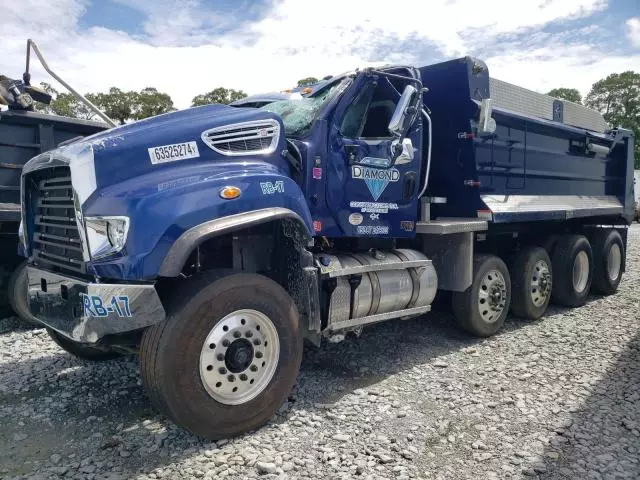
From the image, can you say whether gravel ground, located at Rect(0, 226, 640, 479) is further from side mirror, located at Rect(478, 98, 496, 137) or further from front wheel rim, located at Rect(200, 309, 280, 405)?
side mirror, located at Rect(478, 98, 496, 137)

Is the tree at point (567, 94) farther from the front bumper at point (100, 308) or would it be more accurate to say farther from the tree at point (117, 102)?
the front bumper at point (100, 308)

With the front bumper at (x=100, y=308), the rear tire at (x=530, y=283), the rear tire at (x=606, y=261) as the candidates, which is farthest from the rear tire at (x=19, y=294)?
the rear tire at (x=606, y=261)

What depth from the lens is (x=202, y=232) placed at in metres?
3.34

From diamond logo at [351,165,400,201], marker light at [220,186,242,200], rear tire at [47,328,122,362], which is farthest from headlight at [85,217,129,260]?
diamond logo at [351,165,400,201]

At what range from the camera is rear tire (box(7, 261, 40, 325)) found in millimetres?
6512

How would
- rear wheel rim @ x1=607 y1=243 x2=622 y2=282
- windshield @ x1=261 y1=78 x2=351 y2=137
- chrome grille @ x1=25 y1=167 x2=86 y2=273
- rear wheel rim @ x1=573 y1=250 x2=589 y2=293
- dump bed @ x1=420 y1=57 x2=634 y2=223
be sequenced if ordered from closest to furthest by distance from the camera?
chrome grille @ x1=25 y1=167 x2=86 y2=273 < windshield @ x1=261 y1=78 x2=351 y2=137 < dump bed @ x1=420 y1=57 x2=634 y2=223 < rear wheel rim @ x1=573 y1=250 x2=589 y2=293 < rear wheel rim @ x1=607 y1=243 x2=622 y2=282

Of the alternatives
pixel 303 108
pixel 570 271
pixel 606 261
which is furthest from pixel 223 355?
pixel 606 261

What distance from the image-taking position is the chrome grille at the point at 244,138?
3.83 meters

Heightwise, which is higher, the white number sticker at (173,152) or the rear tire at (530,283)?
the white number sticker at (173,152)

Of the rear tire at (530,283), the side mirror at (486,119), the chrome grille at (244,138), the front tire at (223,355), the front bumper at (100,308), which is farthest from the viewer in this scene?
the rear tire at (530,283)

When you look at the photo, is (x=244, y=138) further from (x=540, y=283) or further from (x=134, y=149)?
(x=540, y=283)

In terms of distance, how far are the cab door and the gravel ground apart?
139cm

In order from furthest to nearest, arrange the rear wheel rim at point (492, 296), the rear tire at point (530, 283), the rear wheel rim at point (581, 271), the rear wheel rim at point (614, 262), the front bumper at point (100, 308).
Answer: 1. the rear wheel rim at point (614, 262)
2. the rear wheel rim at point (581, 271)
3. the rear tire at point (530, 283)
4. the rear wheel rim at point (492, 296)
5. the front bumper at point (100, 308)

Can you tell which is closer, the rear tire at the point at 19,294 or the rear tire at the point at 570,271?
the rear tire at the point at 19,294
